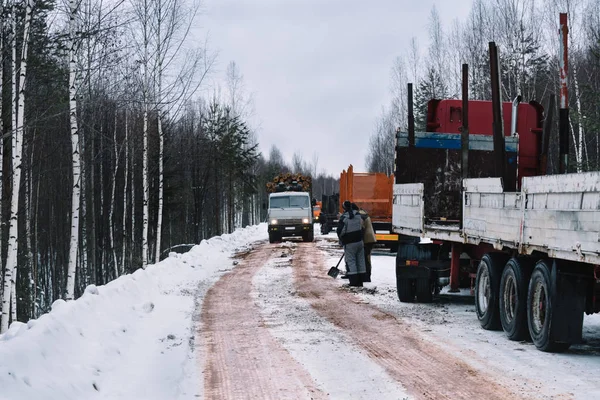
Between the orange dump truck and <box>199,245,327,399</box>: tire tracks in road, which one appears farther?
the orange dump truck

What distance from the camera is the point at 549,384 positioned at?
19.5ft

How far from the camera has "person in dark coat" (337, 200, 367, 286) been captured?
578 inches

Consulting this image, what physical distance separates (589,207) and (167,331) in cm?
582

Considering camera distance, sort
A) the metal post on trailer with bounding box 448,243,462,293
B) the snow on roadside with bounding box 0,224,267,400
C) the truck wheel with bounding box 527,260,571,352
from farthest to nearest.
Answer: the metal post on trailer with bounding box 448,243,462,293, the truck wheel with bounding box 527,260,571,352, the snow on roadside with bounding box 0,224,267,400

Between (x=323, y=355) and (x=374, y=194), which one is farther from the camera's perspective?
(x=374, y=194)

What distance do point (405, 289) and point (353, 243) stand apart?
2.86 meters

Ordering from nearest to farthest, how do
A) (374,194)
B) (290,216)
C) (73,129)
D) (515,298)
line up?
(515,298) < (73,129) < (374,194) < (290,216)

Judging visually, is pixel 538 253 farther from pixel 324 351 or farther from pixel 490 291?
pixel 324 351

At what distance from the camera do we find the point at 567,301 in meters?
6.96

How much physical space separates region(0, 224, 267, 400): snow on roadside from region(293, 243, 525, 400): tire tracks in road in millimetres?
1983


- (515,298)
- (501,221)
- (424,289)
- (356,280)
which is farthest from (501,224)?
(356,280)

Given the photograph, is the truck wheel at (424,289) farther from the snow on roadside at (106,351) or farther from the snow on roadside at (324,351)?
the snow on roadside at (106,351)

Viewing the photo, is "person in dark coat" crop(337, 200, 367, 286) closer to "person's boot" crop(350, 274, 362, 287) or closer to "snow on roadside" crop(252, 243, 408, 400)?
"person's boot" crop(350, 274, 362, 287)

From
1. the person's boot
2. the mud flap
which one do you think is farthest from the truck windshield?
the mud flap
